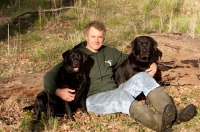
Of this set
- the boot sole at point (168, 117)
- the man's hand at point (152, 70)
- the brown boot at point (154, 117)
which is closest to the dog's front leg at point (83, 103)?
the brown boot at point (154, 117)

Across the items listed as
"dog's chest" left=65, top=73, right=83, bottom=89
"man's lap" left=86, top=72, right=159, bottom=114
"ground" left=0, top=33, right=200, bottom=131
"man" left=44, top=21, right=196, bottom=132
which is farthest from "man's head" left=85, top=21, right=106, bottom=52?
"ground" left=0, top=33, right=200, bottom=131

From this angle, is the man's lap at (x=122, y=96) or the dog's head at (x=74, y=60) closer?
the man's lap at (x=122, y=96)

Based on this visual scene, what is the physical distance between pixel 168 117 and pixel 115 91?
3.41 feet

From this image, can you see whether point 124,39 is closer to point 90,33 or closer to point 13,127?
point 90,33

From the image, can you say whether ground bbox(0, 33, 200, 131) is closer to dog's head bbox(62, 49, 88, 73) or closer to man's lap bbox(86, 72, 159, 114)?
man's lap bbox(86, 72, 159, 114)

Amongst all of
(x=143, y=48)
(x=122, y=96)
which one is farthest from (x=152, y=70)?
(x=122, y=96)

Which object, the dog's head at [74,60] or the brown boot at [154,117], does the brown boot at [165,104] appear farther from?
the dog's head at [74,60]

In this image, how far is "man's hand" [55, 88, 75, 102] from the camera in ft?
14.8

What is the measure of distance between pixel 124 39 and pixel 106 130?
478 centimetres

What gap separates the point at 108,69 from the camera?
5020 millimetres

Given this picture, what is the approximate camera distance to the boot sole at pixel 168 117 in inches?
146

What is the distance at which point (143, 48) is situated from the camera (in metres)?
5.00

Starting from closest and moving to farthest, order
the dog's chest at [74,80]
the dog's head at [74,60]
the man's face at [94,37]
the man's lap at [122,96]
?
1. the man's lap at [122,96]
2. the dog's head at [74,60]
3. the dog's chest at [74,80]
4. the man's face at [94,37]

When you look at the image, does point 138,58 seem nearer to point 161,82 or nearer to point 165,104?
point 161,82
